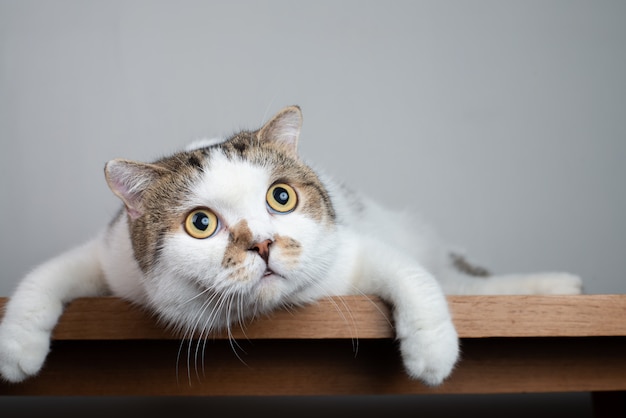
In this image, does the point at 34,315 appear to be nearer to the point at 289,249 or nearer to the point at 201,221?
the point at 201,221

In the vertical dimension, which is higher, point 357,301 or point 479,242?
point 479,242

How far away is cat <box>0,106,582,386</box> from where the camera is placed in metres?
1.06

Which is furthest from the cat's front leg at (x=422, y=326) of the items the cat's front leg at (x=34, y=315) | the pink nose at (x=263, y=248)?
the cat's front leg at (x=34, y=315)

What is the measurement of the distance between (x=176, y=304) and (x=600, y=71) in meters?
1.87

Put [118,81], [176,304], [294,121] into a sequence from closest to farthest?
[176,304] < [294,121] < [118,81]

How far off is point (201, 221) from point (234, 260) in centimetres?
13

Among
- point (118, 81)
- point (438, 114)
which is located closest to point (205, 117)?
point (118, 81)

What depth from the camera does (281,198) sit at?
46.1 inches

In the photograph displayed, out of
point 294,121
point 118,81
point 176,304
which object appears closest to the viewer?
point 176,304

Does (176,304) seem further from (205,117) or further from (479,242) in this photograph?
(479,242)

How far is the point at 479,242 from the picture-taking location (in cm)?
230

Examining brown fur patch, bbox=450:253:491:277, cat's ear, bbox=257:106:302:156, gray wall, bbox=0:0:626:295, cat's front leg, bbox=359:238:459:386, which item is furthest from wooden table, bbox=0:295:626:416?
gray wall, bbox=0:0:626:295

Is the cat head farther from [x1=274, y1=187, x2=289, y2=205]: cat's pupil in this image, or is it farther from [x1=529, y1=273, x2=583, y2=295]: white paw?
[x1=529, y1=273, x2=583, y2=295]: white paw

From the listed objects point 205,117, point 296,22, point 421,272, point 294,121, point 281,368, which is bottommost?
point 281,368
